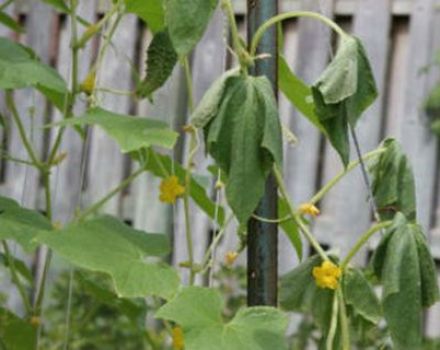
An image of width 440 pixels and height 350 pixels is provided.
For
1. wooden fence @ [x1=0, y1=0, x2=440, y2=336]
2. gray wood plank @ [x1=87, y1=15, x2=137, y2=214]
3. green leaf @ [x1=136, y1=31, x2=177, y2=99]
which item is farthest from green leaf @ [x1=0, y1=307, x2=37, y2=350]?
gray wood plank @ [x1=87, y1=15, x2=137, y2=214]

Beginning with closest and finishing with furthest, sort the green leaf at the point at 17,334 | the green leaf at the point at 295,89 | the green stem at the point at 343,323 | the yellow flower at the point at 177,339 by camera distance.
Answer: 1. the green stem at the point at 343,323
2. the yellow flower at the point at 177,339
3. the green leaf at the point at 295,89
4. the green leaf at the point at 17,334

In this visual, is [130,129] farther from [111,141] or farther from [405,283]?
[111,141]

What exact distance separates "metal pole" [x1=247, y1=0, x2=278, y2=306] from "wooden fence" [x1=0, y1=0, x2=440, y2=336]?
237 cm

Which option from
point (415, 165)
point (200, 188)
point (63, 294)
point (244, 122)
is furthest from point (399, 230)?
point (63, 294)

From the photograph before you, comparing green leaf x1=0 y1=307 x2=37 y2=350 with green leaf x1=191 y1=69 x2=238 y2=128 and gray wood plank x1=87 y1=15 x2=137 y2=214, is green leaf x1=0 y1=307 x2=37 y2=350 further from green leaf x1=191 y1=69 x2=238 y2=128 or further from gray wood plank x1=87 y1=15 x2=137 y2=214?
gray wood plank x1=87 y1=15 x2=137 y2=214

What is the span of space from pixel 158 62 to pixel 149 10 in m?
0.23

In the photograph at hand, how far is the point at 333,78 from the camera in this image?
1.27m

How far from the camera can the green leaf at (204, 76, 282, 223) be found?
49.9 inches

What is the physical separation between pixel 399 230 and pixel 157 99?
1.03 m

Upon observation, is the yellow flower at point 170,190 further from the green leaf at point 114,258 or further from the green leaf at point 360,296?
the green leaf at point 360,296

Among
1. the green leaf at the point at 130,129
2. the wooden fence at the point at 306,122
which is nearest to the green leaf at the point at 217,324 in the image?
the green leaf at the point at 130,129

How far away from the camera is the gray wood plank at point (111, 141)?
15.3 feet

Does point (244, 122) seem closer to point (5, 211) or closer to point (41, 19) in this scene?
point (5, 211)

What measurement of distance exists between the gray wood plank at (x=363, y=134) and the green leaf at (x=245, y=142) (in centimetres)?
286
